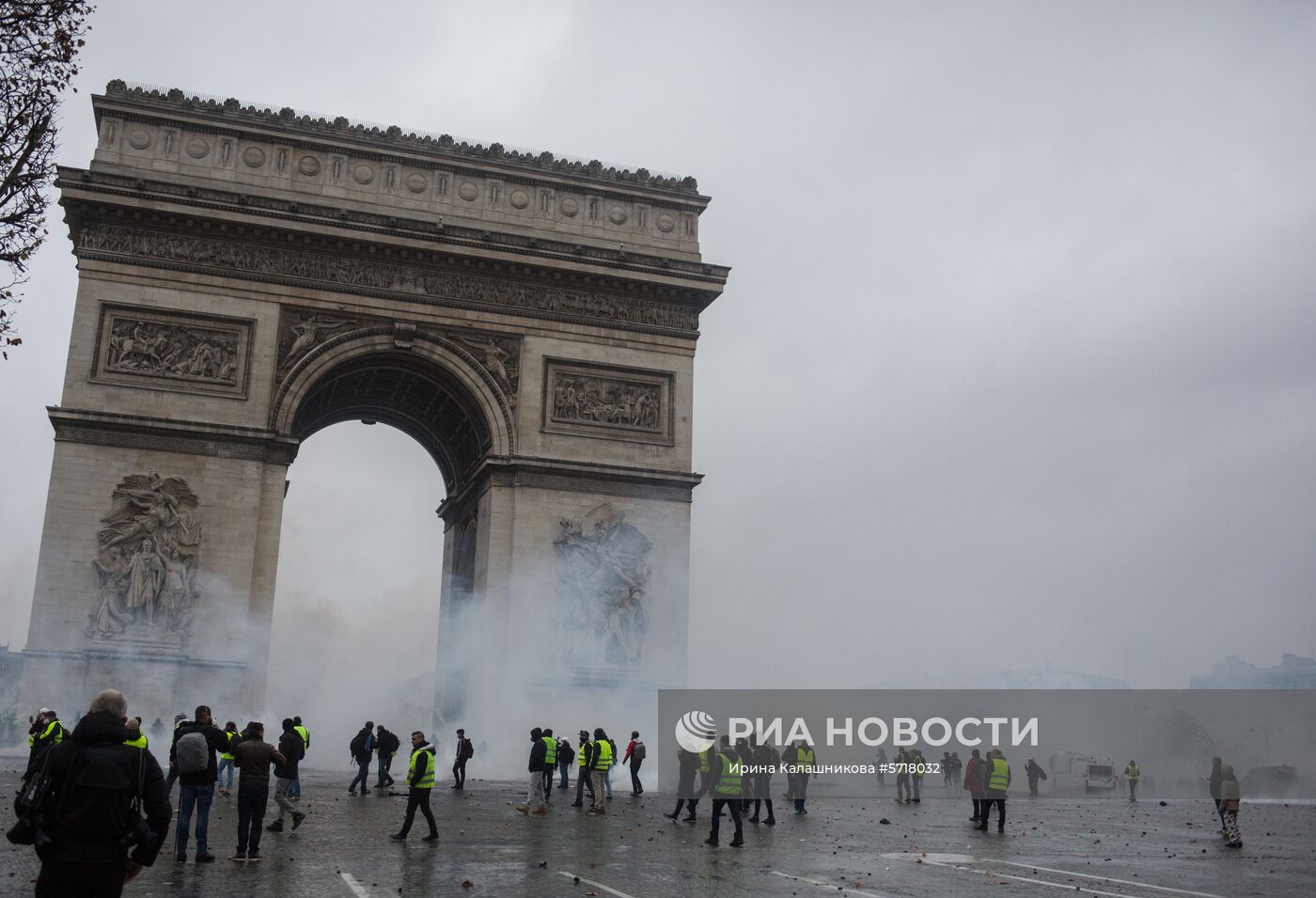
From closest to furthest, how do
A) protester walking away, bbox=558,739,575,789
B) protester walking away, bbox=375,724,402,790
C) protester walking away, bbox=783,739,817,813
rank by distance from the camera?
protester walking away, bbox=783,739,817,813 → protester walking away, bbox=375,724,402,790 → protester walking away, bbox=558,739,575,789

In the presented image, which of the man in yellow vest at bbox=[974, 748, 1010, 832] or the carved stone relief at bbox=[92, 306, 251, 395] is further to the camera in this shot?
the carved stone relief at bbox=[92, 306, 251, 395]

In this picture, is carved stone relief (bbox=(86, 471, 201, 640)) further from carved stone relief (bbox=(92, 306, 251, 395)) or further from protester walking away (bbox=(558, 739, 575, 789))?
protester walking away (bbox=(558, 739, 575, 789))

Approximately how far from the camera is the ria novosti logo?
21545mm

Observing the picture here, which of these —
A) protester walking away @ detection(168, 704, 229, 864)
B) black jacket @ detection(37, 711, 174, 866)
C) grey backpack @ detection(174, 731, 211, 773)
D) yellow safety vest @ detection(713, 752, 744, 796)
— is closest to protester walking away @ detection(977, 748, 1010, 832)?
yellow safety vest @ detection(713, 752, 744, 796)

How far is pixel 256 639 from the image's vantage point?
33688mm

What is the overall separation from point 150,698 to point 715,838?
64.8ft

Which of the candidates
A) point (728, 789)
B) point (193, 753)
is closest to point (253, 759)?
point (193, 753)

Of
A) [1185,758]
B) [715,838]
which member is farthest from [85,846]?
[1185,758]

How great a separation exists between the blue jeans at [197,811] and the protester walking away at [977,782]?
1305cm

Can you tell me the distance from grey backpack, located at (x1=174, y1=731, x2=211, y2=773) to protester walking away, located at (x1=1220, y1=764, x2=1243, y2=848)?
14167mm

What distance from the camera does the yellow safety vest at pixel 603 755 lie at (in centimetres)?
2369

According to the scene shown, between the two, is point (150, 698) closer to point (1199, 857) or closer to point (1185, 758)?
point (1199, 857)

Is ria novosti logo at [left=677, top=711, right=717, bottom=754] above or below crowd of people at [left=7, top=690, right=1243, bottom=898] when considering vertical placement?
above

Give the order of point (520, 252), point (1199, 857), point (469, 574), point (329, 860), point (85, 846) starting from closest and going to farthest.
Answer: point (85, 846) → point (329, 860) → point (1199, 857) → point (520, 252) → point (469, 574)
